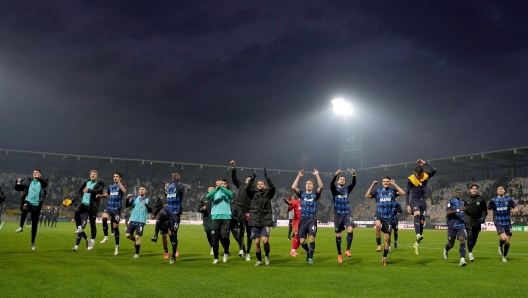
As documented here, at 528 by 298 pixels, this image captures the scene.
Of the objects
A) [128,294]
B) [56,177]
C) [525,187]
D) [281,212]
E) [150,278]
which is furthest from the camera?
[281,212]

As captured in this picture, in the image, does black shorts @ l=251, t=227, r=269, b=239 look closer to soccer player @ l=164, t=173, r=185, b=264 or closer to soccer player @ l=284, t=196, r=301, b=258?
soccer player @ l=284, t=196, r=301, b=258

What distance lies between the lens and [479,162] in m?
64.3

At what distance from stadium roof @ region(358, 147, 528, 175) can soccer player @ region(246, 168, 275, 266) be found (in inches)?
1961

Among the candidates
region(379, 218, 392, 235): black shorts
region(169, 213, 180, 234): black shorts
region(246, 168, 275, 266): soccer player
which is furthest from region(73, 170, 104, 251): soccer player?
region(379, 218, 392, 235): black shorts

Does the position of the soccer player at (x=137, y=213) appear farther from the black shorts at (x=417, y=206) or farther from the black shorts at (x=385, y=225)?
the black shorts at (x=417, y=206)

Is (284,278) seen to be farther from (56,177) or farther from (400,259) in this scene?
(56,177)

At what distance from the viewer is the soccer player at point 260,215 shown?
13109 mm

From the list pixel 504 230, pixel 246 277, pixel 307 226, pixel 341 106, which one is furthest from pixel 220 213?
pixel 341 106

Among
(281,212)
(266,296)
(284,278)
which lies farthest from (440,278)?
(281,212)

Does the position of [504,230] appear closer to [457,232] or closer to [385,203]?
[457,232]

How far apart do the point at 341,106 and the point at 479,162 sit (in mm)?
20310

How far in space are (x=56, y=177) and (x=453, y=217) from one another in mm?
68254

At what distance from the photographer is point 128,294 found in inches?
321

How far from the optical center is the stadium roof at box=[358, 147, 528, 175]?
57.9 meters
